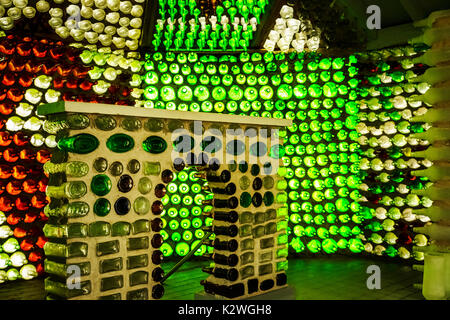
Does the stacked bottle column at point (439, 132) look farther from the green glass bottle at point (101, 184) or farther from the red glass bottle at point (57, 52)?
the red glass bottle at point (57, 52)

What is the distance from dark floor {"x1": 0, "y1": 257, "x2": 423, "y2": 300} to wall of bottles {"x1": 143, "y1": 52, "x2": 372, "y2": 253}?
0.59 m

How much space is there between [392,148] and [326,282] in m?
2.38

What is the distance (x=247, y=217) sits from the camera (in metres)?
4.46

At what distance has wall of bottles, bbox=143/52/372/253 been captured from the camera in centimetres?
670

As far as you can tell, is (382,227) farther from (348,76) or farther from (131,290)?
(131,290)

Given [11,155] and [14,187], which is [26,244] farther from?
[11,155]

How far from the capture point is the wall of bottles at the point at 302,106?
6699 mm

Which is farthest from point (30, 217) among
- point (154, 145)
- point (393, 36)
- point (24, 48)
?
point (393, 36)

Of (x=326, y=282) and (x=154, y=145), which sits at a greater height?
(x=154, y=145)

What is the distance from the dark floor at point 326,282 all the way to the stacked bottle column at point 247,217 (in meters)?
0.55

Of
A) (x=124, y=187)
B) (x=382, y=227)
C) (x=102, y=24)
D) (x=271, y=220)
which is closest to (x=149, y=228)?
(x=124, y=187)

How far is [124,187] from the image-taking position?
11.6ft

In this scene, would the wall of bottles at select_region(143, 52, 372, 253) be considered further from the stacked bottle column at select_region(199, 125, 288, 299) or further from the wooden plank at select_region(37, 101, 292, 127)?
the wooden plank at select_region(37, 101, 292, 127)

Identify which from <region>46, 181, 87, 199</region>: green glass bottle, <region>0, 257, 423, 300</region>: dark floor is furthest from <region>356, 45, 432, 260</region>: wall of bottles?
<region>46, 181, 87, 199</region>: green glass bottle
